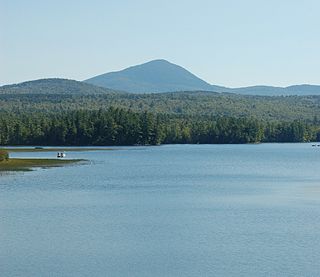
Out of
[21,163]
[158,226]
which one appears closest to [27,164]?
[21,163]

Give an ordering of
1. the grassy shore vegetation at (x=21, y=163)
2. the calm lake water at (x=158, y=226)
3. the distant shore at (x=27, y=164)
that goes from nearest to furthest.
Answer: the calm lake water at (x=158, y=226)
the distant shore at (x=27, y=164)
the grassy shore vegetation at (x=21, y=163)

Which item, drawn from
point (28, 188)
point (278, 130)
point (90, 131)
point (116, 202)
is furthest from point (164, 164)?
point (278, 130)

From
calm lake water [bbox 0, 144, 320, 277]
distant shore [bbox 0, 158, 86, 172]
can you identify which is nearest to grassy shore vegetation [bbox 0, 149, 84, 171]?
distant shore [bbox 0, 158, 86, 172]

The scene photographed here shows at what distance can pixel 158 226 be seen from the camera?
43.8m

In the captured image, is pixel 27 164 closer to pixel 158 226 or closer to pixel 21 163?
pixel 21 163

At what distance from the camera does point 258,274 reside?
3173 centimetres

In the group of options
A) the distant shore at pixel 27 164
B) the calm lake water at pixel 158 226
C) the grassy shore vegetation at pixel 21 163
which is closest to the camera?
the calm lake water at pixel 158 226

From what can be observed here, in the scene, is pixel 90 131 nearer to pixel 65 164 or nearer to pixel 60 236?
pixel 65 164

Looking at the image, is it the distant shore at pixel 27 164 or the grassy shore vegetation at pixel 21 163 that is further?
the grassy shore vegetation at pixel 21 163

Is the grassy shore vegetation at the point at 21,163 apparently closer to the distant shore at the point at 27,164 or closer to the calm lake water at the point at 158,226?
the distant shore at the point at 27,164

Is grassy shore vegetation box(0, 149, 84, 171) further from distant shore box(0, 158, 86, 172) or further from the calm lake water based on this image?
the calm lake water

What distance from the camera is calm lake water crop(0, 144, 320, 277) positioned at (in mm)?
33438

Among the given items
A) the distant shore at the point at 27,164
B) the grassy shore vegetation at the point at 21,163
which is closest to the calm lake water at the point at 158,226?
the distant shore at the point at 27,164

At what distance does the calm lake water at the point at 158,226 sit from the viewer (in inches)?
1316
